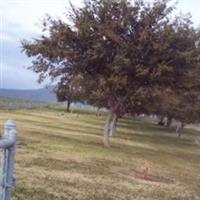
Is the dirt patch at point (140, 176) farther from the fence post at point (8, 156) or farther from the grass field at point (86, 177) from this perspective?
the fence post at point (8, 156)

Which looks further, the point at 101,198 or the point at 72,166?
the point at 72,166

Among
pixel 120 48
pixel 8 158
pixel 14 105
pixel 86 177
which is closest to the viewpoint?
pixel 8 158

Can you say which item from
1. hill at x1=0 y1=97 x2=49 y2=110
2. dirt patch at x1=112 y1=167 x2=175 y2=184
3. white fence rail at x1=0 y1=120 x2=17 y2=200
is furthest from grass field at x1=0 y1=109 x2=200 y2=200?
hill at x1=0 y1=97 x2=49 y2=110

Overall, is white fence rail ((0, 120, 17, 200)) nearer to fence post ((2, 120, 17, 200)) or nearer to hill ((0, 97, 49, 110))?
fence post ((2, 120, 17, 200))

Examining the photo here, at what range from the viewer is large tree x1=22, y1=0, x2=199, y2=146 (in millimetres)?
30578

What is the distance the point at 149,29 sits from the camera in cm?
3083

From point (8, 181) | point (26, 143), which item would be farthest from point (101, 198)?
point (26, 143)

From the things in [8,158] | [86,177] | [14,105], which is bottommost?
[86,177]

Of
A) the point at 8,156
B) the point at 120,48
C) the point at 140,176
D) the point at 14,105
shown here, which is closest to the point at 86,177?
the point at 140,176

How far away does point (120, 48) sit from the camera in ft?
101

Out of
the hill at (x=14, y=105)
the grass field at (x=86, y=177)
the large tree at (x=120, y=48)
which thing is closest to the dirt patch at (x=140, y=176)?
the grass field at (x=86, y=177)

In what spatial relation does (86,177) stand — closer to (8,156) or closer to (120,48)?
(8,156)

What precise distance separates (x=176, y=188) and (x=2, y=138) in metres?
11.9

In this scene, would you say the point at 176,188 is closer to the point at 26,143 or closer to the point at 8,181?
the point at 26,143
